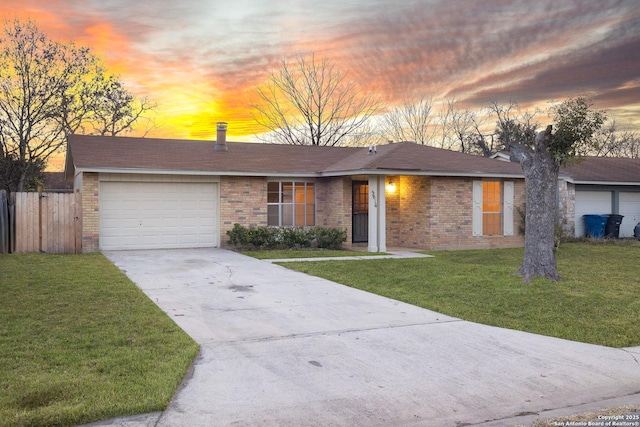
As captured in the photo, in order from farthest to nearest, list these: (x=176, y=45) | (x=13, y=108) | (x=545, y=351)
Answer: (x=13, y=108) < (x=176, y=45) < (x=545, y=351)

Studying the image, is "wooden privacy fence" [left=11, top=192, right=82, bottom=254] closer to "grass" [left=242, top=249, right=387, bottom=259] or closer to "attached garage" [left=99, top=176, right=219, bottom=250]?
"attached garage" [left=99, top=176, right=219, bottom=250]

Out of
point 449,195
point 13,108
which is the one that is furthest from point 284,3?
point 13,108

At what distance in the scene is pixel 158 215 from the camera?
1827cm

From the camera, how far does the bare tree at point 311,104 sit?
118 ft

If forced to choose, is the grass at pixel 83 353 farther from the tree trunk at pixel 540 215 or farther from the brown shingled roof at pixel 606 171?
the brown shingled roof at pixel 606 171

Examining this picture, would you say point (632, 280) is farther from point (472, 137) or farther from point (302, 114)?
point (472, 137)

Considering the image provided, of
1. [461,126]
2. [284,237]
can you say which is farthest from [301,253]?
[461,126]

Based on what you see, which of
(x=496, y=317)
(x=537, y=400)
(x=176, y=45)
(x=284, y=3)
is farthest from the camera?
(x=176, y=45)

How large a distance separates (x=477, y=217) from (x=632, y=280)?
7883 millimetres

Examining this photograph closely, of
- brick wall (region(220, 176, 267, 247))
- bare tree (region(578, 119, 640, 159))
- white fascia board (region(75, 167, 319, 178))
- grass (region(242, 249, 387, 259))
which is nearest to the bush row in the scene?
brick wall (region(220, 176, 267, 247))

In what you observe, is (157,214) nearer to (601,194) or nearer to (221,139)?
(221,139)

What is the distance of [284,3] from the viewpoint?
16.2 m

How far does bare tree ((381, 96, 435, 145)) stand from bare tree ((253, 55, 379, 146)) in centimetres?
387

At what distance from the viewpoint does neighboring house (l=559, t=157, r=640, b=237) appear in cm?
2416
